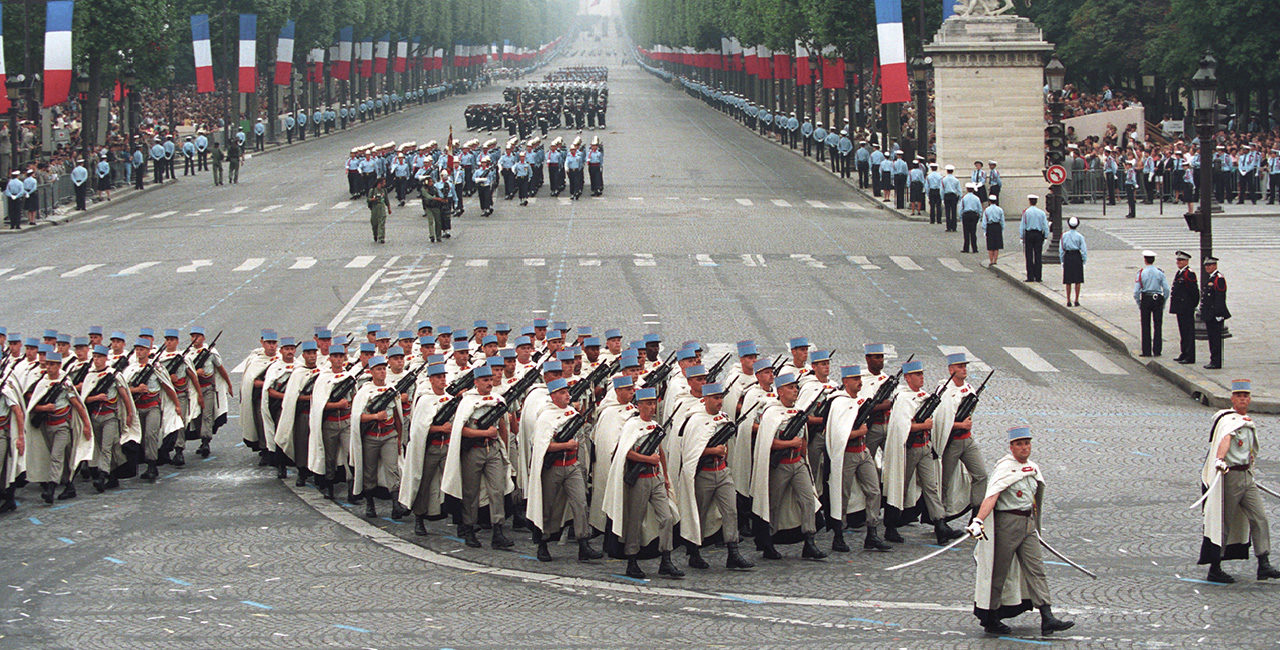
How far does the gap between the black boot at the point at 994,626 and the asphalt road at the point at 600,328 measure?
129 mm

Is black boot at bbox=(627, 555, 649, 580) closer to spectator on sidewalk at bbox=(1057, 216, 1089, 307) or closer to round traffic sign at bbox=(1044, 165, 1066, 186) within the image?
spectator on sidewalk at bbox=(1057, 216, 1089, 307)

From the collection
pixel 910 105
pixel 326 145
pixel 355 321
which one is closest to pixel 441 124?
pixel 326 145

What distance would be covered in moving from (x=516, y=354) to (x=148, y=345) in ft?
16.4

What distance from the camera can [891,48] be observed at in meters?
47.3

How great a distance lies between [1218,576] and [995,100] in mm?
32716

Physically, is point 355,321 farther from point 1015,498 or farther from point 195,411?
point 1015,498

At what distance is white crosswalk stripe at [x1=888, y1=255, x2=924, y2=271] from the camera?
35.0m

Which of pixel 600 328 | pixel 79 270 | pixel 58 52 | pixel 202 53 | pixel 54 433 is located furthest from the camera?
pixel 202 53

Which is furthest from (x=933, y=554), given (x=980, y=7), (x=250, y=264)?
(x=980, y=7)

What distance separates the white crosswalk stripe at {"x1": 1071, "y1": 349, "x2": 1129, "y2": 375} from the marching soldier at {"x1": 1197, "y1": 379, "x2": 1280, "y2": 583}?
1148cm

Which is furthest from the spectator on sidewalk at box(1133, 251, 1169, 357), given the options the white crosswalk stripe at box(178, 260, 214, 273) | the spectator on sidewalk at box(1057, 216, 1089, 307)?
the white crosswalk stripe at box(178, 260, 214, 273)

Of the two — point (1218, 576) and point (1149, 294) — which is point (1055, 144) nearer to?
point (1149, 294)

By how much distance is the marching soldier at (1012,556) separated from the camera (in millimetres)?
11969

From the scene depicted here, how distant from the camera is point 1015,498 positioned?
12.1 m
